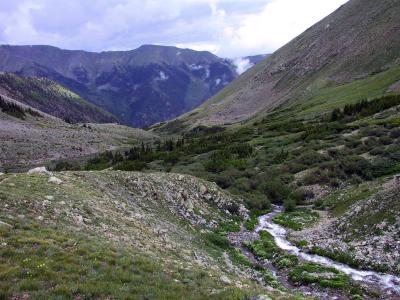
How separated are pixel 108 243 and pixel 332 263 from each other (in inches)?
627

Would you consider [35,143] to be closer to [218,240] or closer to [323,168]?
[323,168]

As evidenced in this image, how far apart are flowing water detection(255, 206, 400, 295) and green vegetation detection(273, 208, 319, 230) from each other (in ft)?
2.91

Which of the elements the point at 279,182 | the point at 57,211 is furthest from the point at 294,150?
the point at 57,211

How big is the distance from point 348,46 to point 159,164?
455 feet

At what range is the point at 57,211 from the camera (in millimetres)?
23500

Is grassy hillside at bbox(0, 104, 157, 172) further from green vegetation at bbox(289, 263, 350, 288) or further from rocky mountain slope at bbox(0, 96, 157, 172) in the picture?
green vegetation at bbox(289, 263, 350, 288)

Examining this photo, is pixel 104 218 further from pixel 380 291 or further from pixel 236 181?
pixel 236 181

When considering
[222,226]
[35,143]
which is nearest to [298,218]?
[222,226]

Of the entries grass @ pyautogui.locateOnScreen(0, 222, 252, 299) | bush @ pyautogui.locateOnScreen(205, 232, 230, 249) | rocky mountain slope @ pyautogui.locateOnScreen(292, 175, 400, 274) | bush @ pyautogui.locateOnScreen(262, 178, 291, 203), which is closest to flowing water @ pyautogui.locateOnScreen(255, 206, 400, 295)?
rocky mountain slope @ pyautogui.locateOnScreen(292, 175, 400, 274)

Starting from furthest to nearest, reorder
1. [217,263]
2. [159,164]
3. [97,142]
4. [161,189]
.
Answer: [97,142] < [159,164] < [161,189] < [217,263]

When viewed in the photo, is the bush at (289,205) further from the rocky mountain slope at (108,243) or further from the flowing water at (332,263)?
the rocky mountain slope at (108,243)

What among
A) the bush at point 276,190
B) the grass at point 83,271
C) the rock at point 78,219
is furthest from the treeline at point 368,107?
the grass at point 83,271

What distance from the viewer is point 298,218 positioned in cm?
4034

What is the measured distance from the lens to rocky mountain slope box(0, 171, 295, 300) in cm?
1549
